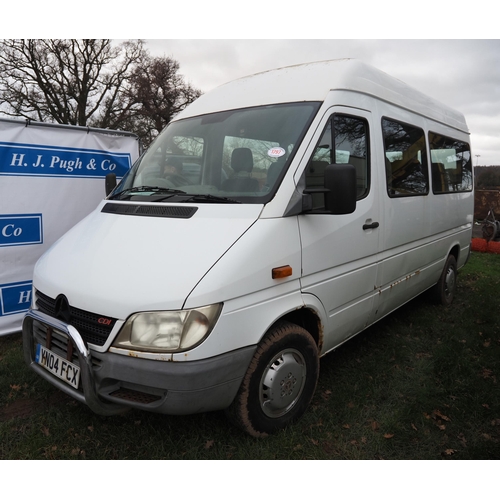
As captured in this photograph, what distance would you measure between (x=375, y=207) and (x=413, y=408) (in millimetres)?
1733

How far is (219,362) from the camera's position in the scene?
2.50 metres

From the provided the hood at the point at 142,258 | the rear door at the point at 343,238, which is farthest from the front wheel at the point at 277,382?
the hood at the point at 142,258

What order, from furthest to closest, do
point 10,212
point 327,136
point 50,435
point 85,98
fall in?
point 85,98, point 10,212, point 327,136, point 50,435

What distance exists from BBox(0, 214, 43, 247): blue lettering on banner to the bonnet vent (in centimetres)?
226

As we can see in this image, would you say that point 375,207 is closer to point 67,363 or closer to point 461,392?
point 461,392

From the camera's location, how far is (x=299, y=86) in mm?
3455

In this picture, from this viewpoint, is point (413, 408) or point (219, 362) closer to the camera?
point (219, 362)

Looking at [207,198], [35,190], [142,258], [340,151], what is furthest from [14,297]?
[340,151]

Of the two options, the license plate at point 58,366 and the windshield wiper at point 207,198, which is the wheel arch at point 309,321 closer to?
the windshield wiper at point 207,198

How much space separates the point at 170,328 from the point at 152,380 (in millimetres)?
318

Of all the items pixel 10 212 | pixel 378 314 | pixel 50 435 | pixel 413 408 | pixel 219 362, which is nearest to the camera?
pixel 219 362

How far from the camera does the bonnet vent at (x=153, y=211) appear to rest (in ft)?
9.71

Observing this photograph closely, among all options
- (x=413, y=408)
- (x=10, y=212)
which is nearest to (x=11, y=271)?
(x=10, y=212)

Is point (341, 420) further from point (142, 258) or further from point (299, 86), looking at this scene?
point (299, 86)
